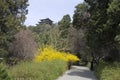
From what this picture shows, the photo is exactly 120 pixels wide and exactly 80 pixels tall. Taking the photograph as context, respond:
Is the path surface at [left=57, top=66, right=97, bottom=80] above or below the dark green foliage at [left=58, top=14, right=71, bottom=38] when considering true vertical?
below

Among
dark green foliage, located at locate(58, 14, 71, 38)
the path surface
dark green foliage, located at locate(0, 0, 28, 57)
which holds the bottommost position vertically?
the path surface

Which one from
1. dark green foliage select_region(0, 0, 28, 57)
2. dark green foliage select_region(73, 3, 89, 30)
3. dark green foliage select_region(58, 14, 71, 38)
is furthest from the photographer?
dark green foliage select_region(58, 14, 71, 38)

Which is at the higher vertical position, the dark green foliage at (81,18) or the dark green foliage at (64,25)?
the dark green foliage at (64,25)

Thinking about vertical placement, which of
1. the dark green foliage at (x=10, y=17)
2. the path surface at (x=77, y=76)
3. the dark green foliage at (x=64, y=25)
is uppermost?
the dark green foliage at (x=64, y=25)

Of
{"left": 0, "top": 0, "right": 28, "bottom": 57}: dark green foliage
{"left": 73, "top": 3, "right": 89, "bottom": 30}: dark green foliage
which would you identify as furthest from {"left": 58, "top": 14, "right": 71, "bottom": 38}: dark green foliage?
{"left": 0, "top": 0, "right": 28, "bottom": 57}: dark green foliage

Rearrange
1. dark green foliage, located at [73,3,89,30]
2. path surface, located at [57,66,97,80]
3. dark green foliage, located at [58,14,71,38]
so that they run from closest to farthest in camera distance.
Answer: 1. path surface, located at [57,66,97,80]
2. dark green foliage, located at [73,3,89,30]
3. dark green foliage, located at [58,14,71,38]

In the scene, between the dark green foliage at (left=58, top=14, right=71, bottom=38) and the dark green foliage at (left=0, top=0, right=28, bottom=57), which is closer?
the dark green foliage at (left=0, top=0, right=28, bottom=57)

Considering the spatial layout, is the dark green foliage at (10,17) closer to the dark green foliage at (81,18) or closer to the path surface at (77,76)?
the dark green foliage at (81,18)

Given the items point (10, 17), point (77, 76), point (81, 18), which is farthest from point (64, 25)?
point (77, 76)

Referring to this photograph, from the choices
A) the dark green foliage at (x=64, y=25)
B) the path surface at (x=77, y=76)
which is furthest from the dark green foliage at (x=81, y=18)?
the dark green foliage at (x=64, y=25)

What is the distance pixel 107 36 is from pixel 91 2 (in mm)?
5198

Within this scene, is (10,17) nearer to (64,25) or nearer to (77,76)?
(77,76)

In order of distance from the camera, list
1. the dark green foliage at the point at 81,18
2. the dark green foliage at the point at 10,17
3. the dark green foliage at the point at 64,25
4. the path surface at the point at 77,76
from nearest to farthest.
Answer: the path surface at the point at 77,76 < the dark green foliage at the point at 10,17 < the dark green foliage at the point at 81,18 < the dark green foliage at the point at 64,25

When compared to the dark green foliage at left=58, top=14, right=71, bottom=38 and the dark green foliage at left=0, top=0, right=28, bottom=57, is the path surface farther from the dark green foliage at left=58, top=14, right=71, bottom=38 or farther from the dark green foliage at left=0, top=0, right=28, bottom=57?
the dark green foliage at left=58, top=14, right=71, bottom=38
